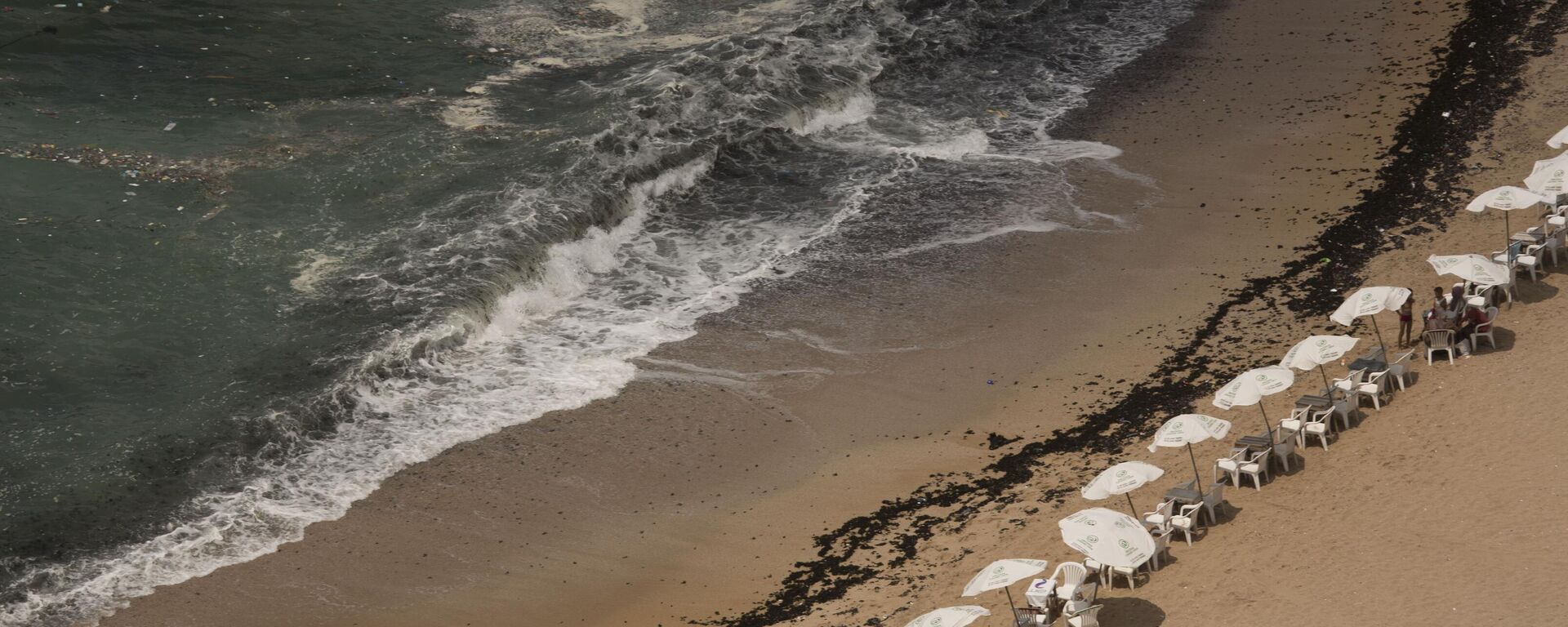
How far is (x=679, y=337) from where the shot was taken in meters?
23.6

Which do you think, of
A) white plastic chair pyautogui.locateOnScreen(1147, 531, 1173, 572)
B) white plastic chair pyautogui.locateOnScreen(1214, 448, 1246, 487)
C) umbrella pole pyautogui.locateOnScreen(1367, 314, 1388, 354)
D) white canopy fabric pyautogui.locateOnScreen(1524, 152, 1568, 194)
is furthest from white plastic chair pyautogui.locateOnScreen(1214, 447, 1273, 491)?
white canopy fabric pyautogui.locateOnScreen(1524, 152, 1568, 194)

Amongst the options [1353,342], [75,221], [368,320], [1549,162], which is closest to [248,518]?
[368,320]

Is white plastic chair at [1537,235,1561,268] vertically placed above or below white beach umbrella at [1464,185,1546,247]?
below

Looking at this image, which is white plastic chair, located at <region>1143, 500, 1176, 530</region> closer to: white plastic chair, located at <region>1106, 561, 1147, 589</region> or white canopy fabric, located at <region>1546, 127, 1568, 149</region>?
white plastic chair, located at <region>1106, 561, 1147, 589</region>

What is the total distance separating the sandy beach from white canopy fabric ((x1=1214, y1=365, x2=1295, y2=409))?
1.13 m

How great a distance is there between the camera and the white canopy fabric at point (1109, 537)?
15.1 metres

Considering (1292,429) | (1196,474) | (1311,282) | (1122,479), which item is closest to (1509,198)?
(1311,282)

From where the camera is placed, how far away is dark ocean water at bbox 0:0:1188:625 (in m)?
20.8

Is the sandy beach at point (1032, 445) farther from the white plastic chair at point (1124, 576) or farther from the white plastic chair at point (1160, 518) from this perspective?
the white plastic chair at point (1160, 518)

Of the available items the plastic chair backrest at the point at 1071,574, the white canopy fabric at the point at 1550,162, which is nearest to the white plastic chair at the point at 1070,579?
the plastic chair backrest at the point at 1071,574

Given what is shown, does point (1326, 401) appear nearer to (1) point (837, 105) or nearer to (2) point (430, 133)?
(1) point (837, 105)

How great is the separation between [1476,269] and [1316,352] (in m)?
3.35

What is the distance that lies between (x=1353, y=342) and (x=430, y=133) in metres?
20.3

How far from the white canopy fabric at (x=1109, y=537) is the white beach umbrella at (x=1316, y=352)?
13.0 feet
